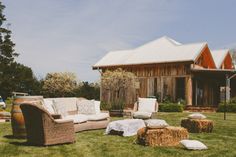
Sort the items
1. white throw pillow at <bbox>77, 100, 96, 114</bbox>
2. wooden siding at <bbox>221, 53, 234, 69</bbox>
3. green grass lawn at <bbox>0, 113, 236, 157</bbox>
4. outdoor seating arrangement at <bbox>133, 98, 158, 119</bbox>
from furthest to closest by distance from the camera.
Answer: wooden siding at <bbox>221, 53, 234, 69</bbox>, outdoor seating arrangement at <bbox>133, 98, 158, 119</bbox>, white throw pillow at <bbox>77, 100, 96, 114</bbox>, green grass lawn at <bbox>0, 113, 236, 157</bbox>

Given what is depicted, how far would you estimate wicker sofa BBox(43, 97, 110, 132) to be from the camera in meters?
10.4

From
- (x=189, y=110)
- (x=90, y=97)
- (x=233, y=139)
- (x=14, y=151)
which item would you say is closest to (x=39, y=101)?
(x=14, y=151)

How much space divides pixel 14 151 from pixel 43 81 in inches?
1172

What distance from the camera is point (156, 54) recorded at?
2669cm

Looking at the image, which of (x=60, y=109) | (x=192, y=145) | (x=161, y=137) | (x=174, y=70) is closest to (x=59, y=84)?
(x=174, y=70)

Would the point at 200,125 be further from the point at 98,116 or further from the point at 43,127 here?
the point at 43,127

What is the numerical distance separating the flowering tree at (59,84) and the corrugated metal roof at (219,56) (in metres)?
14.0

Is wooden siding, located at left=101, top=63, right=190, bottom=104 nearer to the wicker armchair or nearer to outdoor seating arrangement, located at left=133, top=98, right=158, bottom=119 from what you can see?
outdoor seating arrangement, located at left=133, top=98, right=158, bottom=119

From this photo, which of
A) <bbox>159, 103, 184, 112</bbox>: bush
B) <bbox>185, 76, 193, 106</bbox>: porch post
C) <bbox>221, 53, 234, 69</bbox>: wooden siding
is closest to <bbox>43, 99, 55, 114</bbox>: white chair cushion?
<bbox>159, 103, 184, 112</bbox>: bush

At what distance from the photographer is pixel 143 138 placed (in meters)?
8.51

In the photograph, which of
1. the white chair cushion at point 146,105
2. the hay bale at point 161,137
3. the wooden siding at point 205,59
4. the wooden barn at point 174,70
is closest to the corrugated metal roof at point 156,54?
the wooden barn at point 174,70

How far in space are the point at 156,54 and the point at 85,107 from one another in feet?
50.2

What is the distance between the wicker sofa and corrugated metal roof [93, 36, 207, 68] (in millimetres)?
12677

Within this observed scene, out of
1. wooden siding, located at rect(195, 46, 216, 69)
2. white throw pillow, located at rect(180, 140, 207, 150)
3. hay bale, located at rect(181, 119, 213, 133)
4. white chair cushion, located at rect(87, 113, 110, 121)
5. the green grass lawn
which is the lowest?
the green grass lawn
